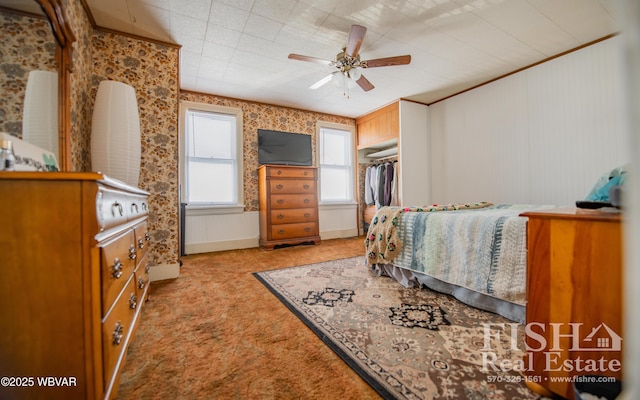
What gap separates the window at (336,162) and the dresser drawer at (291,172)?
660 mm

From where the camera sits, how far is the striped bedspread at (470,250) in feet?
5.20

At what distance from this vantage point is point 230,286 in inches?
90.5

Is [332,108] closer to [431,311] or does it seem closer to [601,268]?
[431,311]

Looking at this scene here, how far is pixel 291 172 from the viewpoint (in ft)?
13.5

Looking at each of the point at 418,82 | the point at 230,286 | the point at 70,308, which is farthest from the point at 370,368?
the point at 418,82

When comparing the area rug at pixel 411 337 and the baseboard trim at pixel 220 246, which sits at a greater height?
the baseboard trim at pixel 220 246

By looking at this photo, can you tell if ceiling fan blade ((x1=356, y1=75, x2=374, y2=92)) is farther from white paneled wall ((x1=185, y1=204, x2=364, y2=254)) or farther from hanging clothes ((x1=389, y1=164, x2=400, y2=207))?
white paneled wall ((x1=185, y1=204, x2=364, y2=254))

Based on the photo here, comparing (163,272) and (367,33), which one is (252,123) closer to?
(367,33)

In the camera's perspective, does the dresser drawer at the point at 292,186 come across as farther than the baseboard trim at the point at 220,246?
Yes

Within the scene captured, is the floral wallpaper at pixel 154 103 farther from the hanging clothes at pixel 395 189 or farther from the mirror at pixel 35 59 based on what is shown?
the hanging clothes at pixel 395 189

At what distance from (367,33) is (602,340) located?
2.76m

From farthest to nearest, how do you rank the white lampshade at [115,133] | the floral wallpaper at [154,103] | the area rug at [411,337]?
1. the floral wallpaper at [154,103]
2. the white lampshade at [115,133]
3. the area rug at [411,337]

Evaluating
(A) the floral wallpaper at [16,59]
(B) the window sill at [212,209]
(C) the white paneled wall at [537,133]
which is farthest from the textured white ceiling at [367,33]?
(B) the window sill at [212,209]

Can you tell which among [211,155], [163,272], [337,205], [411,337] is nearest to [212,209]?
[211,155]
